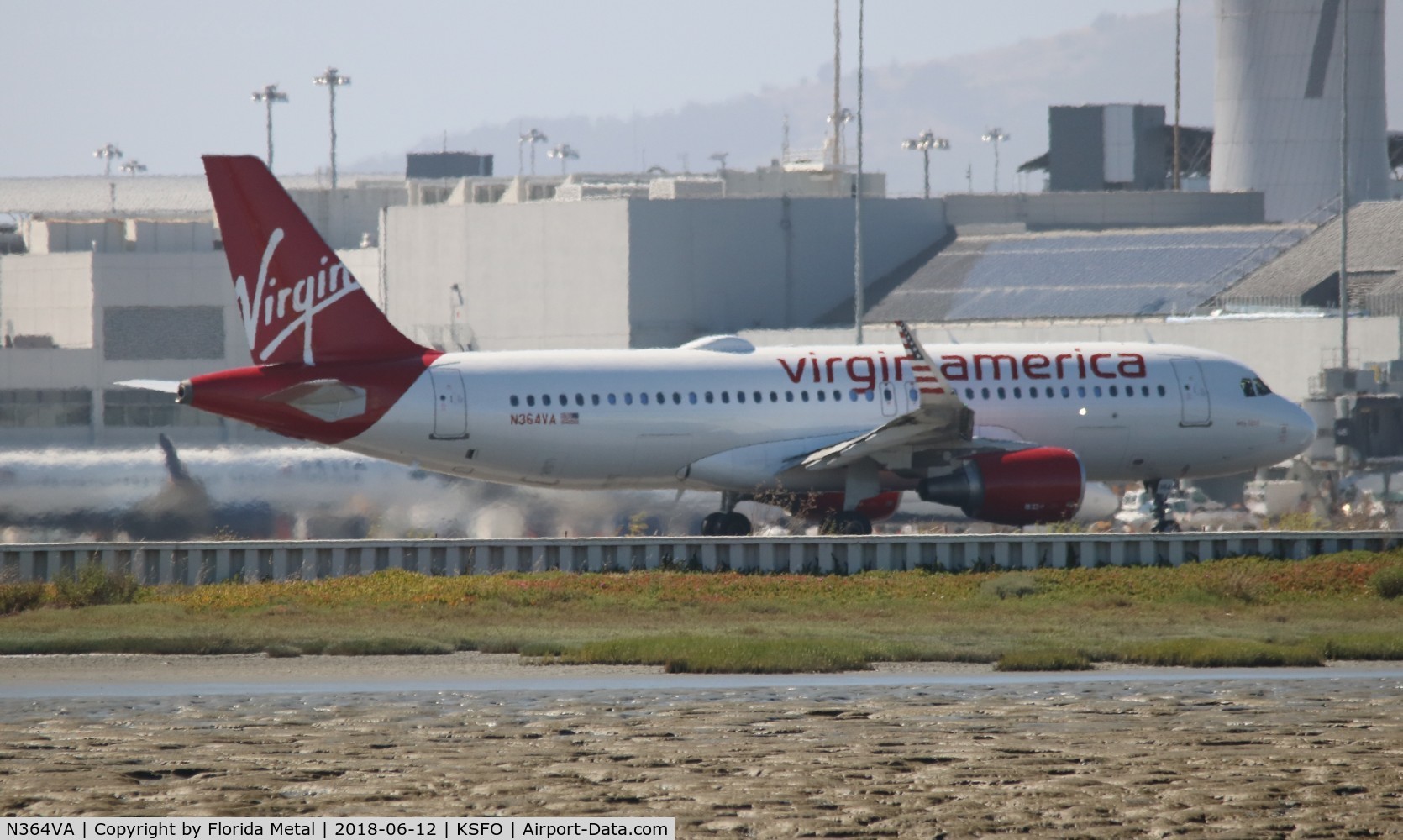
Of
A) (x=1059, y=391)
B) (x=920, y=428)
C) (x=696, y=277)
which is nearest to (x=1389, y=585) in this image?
(x=920, y=428)

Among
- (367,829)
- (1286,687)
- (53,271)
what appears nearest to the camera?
(367,829)

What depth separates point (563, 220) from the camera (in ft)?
273

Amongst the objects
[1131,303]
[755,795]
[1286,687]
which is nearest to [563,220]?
[1131,303]

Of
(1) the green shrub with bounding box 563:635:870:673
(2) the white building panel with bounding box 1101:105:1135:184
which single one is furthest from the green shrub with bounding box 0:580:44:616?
(2) the white building panel with bounding box 1101:105:1135:184

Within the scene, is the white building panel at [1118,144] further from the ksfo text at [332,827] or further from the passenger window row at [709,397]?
the ksfo text at [332,827]

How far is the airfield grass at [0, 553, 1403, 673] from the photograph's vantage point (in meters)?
27.9

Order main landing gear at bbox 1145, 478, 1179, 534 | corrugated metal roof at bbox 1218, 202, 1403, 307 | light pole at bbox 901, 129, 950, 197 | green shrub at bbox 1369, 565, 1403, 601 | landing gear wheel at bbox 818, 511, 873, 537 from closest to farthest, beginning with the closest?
green shrub at bbox 1369, 565, 1403, 601 < landing gear wheel at bbox 818, 511, 873, 537 < main landing gear at bbox 1145, 478, 1179, 534 < corrugated metal roof at bbox 1218, 202, 1403, 307 < light pole at bbox 901, 129, 950, 197

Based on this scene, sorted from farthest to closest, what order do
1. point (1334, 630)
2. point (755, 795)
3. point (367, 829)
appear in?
point (1334, 630)
point (755, 795)
point (367, 829)

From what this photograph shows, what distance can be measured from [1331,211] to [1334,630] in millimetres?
72263

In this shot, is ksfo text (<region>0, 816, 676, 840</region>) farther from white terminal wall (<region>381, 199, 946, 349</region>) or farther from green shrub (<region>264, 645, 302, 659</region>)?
white terminal wall (<region>381, 199, 946, 349</region>)

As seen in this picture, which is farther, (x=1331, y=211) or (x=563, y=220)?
(x=1331, y=211)

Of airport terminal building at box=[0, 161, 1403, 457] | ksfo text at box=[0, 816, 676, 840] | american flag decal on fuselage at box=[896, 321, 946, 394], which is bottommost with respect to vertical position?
ksfo text at box=[0, 816, 676, 840]

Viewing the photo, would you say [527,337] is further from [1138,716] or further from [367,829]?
[367,829]

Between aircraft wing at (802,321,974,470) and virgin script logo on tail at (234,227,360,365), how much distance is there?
10.4 m
